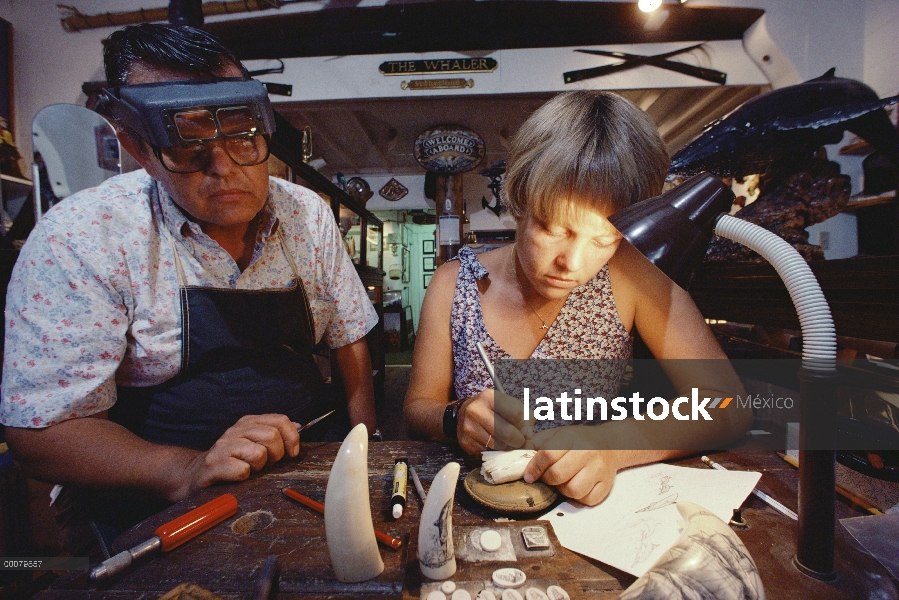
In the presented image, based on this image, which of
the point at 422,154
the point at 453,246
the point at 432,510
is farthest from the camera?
the point at 422,154

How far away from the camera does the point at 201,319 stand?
4.39 ft

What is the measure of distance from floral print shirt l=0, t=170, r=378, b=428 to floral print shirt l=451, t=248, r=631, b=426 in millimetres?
894

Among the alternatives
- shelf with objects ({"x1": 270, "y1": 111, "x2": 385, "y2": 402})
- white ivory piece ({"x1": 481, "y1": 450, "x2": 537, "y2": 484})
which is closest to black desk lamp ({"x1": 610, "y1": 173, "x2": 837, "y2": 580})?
white ivory piece ({"x1": 481, "y1": 450, "x2": 537, "y2": 484})

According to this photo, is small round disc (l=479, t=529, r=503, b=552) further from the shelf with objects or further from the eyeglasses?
the shelf with objects

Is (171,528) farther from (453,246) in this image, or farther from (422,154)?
(422,154)

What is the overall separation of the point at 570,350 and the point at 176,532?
1.29 metres

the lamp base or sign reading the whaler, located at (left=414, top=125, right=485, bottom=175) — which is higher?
sign reading the whaler, located at (left=414, top=125, right=485, bottom=175)

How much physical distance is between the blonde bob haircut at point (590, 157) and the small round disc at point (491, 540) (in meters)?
0.84

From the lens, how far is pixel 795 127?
1.43 metres

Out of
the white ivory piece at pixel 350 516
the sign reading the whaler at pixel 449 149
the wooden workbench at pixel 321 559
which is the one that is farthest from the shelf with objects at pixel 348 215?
the white ivory piece at pixel 350 516

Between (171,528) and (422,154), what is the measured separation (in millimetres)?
5328

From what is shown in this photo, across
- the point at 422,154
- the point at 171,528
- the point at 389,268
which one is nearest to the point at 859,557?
the point at 171,528

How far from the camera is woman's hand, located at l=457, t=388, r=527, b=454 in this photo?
3.11 ft

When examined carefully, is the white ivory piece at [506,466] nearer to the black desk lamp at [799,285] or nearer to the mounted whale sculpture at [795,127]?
the black desk lamp at [799,285]
